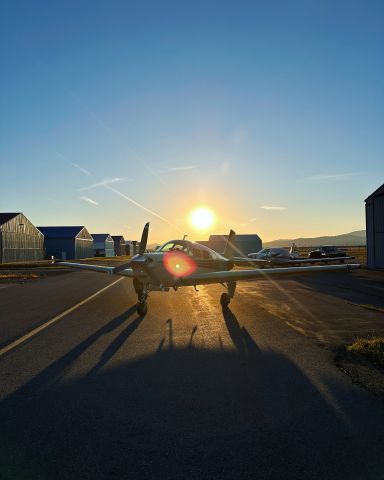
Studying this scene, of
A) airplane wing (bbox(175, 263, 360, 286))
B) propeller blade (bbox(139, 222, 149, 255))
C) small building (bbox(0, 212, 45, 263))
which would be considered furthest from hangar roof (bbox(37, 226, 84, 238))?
airplane wing (bbox(175, 263, 360, 286))

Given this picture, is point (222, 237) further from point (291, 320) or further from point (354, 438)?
point (354, 438)

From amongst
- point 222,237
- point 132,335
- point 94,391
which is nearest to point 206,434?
point 94,391

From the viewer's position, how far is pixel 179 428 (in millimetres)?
4449

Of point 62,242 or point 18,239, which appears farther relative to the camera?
point 62,242

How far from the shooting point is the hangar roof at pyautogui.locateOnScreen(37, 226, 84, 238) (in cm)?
8994

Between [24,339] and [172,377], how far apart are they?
15.4 feet

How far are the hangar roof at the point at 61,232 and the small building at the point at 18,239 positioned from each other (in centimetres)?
1247

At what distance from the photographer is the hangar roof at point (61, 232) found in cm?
8994

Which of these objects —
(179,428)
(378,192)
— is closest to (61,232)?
(378,192)

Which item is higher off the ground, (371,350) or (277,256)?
(277,256)

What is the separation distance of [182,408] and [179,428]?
0.62m

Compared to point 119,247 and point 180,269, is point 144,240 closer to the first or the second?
point 180,269

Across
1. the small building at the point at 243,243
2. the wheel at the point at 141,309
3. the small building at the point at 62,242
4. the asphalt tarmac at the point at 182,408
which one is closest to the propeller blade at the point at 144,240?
the wheel at the point at 141,309

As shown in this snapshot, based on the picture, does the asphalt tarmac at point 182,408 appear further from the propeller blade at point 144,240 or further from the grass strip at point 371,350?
the propeller blade at point 144,240
